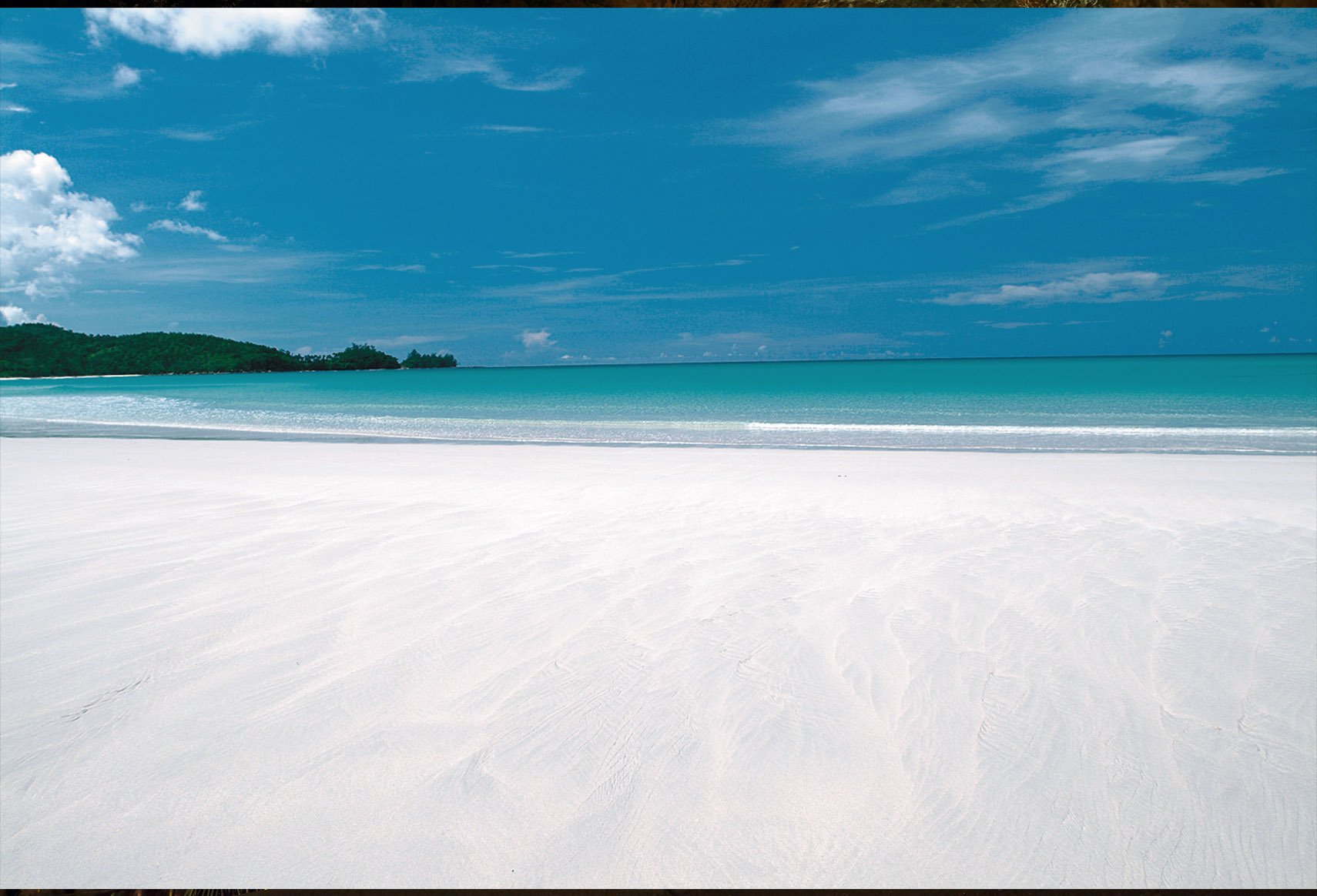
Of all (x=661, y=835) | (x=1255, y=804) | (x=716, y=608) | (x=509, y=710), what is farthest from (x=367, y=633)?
(x=1255, y=804)

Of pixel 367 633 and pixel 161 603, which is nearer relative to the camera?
pixel 367 633

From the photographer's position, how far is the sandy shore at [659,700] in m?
1.80

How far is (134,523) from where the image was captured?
16.9ft

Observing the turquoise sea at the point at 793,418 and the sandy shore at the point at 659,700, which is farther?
the turquoise sea at the point at 793,418

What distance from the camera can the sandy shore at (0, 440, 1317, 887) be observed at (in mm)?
1805

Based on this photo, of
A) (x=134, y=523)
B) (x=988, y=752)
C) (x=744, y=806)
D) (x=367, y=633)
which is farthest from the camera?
(x=134, y=523)

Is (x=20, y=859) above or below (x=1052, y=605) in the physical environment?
below

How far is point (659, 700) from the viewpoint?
8.32 ft

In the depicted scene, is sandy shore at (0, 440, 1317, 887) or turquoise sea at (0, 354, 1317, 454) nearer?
sandy shore at (0, 440, 1317, 887)

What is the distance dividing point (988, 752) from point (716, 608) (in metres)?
1.42

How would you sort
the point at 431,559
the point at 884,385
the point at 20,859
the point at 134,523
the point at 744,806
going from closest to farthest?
the point at 20,859 → the point at 744,806 → the point at 431,559 → the point at 134,523 → the point at 884,385

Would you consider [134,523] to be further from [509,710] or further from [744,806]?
[744,806]

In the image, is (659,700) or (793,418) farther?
(793,418)

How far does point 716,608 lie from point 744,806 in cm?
148
